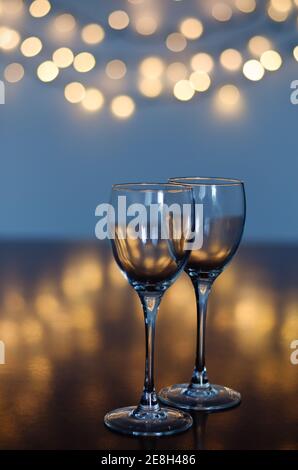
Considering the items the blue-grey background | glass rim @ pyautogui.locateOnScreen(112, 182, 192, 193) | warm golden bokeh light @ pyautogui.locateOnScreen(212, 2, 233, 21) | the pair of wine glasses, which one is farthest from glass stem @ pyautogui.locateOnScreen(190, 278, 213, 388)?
warm golden bokeh light @ pyautogui.locateOnScreen(212, 2, 233, 21)

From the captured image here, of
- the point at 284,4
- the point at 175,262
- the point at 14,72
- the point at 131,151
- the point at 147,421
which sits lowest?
the point at 147,421

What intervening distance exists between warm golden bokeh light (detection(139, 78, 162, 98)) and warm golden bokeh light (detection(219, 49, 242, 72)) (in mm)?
225

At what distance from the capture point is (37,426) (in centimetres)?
51

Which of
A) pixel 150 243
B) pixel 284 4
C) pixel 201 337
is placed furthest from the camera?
pixel 284 4

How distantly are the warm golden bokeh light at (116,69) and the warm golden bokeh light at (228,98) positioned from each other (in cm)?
33

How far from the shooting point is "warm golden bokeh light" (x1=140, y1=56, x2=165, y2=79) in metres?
2.66

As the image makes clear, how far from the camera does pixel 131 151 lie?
107 inches

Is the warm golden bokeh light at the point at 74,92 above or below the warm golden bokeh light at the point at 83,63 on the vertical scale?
below

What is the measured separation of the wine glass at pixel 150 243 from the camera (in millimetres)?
526

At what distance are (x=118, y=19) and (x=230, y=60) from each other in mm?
397

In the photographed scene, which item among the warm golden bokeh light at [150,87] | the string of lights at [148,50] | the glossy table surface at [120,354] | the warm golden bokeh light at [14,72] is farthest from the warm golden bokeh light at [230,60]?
the glossy table surface at [120,354]

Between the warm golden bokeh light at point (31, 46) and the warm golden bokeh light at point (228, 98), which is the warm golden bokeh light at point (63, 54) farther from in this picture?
the warm golden bokeh light at point (228, 98)

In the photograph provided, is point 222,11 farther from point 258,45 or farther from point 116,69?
A: point 116,69

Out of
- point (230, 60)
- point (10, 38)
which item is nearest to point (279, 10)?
point (230, 60)
